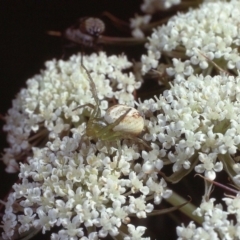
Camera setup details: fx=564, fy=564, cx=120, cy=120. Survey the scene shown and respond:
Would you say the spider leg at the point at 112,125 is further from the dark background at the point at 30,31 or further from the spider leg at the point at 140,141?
the dark background at the point at 30,31

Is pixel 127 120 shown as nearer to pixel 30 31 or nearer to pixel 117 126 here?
pixel 117 126

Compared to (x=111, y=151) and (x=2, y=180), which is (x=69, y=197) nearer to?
(x=111, y=151)

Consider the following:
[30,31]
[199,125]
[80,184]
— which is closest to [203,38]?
[199,125]

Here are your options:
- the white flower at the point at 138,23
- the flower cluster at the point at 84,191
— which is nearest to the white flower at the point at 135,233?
the flower cluster at the point at 84,191

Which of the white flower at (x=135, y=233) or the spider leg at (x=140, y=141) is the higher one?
the spider leg at (x=140, y=141)

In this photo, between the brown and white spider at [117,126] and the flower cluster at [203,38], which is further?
the flower cluster at [203,38]

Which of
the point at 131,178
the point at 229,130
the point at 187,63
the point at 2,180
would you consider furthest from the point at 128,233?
→ the point at 2,180

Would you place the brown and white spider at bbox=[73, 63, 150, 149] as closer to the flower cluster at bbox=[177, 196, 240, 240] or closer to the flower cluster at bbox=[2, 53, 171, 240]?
the flower cluster at bbox=[2, 53, 171, 240]

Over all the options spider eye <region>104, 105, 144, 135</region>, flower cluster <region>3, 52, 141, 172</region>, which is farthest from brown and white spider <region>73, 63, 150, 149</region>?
flower cluster <region>3, 52, 141, 172</region>
